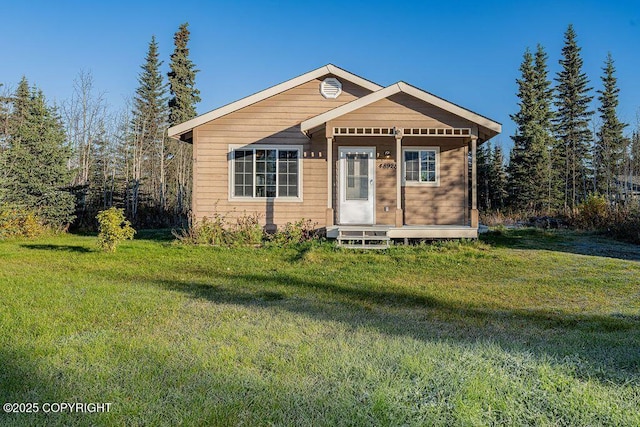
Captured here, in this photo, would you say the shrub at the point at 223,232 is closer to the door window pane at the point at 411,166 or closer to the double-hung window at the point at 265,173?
the double-hung window at the point at 265,173

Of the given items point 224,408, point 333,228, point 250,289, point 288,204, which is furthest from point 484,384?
point 288,204

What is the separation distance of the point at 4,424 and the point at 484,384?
2893 mm

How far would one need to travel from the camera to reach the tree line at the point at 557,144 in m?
27.5

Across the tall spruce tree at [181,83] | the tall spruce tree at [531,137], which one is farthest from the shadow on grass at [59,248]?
the tall spruce tree at [531,137]

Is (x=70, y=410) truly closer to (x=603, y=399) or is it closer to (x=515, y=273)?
(x=603, y=399)

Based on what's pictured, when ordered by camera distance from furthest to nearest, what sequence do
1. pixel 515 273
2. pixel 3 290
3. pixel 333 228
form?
1. pixel 333 228
2. pixel 515 273
3. pixel 3 290

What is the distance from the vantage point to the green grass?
2.56m

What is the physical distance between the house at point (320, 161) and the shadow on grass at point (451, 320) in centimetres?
501

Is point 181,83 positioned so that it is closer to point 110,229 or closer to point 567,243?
point 110,229

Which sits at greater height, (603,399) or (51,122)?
(51,122)

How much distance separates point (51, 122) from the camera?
623 inches

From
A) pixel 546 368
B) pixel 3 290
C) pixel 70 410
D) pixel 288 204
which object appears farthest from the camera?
pixel 288 204

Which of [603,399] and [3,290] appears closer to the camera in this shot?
[603,399]

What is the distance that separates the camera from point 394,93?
36.4 feet
